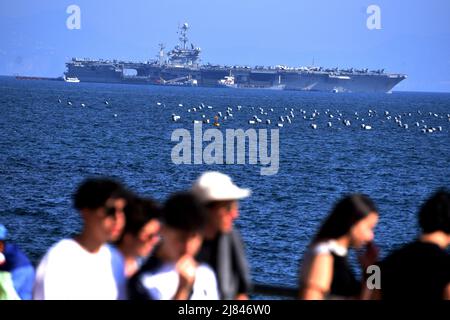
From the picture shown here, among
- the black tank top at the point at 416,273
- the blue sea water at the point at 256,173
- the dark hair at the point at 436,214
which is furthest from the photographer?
the blue sea water at the point at 256,173

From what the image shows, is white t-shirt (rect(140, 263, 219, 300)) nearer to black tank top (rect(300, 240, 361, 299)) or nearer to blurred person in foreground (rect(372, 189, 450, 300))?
black tank top (rect(300, 240, 361, 299))

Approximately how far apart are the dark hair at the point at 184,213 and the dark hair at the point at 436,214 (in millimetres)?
1266

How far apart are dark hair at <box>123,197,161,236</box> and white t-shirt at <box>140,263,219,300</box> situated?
0.22 metres

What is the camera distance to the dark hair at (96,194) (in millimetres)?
4324

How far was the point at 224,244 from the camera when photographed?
4406mm

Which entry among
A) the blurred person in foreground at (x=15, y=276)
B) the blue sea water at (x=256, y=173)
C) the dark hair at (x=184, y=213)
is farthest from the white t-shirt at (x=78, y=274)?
the blue sea water at (x=256, y=173)

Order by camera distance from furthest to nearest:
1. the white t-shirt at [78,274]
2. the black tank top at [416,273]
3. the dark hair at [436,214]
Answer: the dark hair at [436,214] < the black tank top at [416,273] < the white t-shirt at [78,274]

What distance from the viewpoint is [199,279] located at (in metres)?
4.39

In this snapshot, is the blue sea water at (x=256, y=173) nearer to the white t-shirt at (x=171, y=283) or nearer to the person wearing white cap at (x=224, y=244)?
the white t-shirt at (x=171, y=283)

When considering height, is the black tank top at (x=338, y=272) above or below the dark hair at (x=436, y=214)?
below

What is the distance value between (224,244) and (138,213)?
399mm
